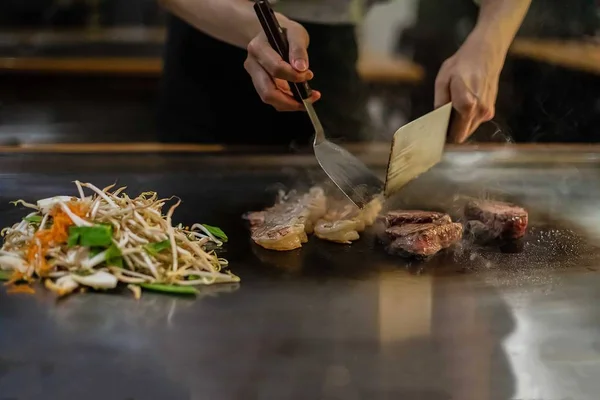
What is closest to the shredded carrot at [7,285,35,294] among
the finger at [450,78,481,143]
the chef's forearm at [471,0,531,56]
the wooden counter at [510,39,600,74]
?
the finger at [450,78,481,143]

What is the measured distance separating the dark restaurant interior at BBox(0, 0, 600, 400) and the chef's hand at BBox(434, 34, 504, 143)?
8cm

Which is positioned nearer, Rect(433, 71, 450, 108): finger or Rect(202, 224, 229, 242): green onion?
Rect(202, 224, 229, 242): green onion

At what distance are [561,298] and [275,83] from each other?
82 centimetres

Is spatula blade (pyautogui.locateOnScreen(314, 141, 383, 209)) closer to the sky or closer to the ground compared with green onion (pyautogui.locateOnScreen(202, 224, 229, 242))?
closer to the sky

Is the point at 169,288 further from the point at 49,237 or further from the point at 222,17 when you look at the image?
the point at 222,17

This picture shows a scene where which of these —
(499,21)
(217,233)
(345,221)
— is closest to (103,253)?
(217,233)

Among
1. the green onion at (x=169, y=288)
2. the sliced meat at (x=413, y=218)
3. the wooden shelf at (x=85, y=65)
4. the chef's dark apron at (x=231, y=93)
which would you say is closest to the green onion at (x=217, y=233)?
the green onion at (x=169, y=288)

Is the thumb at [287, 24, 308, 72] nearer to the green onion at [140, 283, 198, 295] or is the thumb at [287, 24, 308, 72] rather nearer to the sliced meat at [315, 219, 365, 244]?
the sliced meat at [315, 219, 365, 244]

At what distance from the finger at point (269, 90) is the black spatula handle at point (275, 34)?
4cm

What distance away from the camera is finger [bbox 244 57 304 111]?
169 cm

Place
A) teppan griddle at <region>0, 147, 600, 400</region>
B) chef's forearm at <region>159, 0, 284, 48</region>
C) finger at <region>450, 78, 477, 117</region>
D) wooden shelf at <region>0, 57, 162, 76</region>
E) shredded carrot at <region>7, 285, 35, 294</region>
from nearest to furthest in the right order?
teppan griddle at <region>0, 147, 600, 400</region>, shredded carrot at <region>7, 285, 35, 294</region>, finger at <region>450, 78, 477, 117</region>, chef's forearm at <region>159, 0, 284, 48</region>, wooden shelf at <region>0, 57, 162, 76</region>

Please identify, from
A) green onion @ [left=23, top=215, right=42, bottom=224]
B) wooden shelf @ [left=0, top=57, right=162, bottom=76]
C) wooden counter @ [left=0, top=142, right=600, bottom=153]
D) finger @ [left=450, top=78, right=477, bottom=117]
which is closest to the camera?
green onion @ [left=23, top=215, right=42, bottom=224]

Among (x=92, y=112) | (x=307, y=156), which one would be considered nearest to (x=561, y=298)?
(x=307, y=156)

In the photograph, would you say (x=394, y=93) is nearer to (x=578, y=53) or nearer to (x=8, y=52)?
(x=578, y=53)
